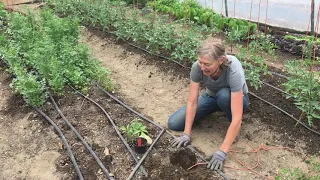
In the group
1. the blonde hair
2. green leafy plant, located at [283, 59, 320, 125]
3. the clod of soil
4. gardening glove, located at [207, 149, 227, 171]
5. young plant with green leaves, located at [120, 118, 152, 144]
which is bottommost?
the clod of soil

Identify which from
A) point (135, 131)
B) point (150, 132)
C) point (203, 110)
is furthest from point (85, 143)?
point (203, 110)

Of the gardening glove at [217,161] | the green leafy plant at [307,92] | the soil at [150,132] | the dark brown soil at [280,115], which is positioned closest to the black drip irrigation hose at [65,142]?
the soil at [150,132]

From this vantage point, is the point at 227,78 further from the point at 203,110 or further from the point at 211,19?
the point at 211,19

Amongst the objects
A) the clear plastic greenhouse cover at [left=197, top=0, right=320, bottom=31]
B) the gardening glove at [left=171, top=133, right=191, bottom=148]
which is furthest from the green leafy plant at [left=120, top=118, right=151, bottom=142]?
the clear plastic greenhouse cover at [left=197, top=0, right=320, bottom=31]

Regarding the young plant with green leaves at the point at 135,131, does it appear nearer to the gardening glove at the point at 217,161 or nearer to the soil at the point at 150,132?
the soil at the point at 150,132

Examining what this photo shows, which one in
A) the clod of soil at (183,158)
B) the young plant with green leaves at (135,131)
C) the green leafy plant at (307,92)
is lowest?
the clod of soil at (183,158)

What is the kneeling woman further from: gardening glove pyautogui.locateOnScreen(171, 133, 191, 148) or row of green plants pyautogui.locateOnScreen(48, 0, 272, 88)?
row of green plants pyautogui.locateOnScreen(48, 0, 272, 88)

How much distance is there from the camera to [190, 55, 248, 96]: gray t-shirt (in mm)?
3490

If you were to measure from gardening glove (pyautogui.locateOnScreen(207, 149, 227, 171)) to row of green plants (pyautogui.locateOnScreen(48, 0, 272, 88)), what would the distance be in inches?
50.9

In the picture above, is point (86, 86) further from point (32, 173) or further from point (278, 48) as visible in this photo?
point (278, 48)

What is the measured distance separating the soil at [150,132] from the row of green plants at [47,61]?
0.66 feet

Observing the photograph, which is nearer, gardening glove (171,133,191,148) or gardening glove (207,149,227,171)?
gardening glove (207,149,227,171)

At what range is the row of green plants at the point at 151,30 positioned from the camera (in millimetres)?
5219

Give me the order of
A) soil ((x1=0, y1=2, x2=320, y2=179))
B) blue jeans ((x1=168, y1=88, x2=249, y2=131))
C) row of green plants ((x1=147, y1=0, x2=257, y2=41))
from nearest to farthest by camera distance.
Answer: soil ((x1=0, y1=2, x2=320, y2=179))
blue jeans ((x1=168, y1=88, x2=249, y2=131))
row of green plants ((x1=147, y1=0, x2=257, y2=41))
